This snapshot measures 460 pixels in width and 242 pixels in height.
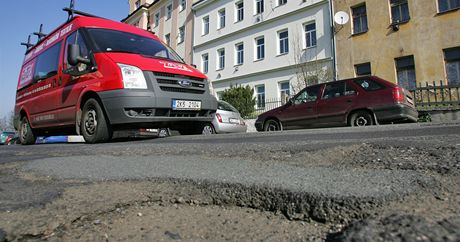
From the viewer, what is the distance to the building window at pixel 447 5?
1572cm

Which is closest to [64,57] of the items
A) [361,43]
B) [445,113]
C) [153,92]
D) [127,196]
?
[153,92]

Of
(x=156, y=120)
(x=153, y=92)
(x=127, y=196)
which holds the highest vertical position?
(x=153, y=92)

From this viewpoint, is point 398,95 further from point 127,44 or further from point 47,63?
point 47,63

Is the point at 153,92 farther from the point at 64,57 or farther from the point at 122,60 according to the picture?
the point at 64,57

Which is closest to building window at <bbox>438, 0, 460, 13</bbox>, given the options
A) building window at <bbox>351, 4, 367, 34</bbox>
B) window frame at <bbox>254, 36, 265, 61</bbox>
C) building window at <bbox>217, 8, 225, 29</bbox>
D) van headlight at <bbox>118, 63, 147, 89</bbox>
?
building window at <bbox>351, 4, 367, 34</bbox>

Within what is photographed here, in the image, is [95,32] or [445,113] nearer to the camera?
[95,32]

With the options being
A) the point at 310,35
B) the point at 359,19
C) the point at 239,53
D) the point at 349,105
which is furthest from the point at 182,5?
the point at 349,105

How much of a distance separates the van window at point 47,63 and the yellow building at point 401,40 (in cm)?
1589

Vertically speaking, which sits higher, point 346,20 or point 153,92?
point 346,20

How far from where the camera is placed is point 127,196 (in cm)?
189

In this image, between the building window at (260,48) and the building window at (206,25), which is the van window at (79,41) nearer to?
the building window at (260,48)

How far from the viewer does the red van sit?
5270 millimetres

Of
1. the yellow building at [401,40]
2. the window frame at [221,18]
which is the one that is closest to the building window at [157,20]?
the window frame at [221,18]

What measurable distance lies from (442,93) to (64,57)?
527 inches
